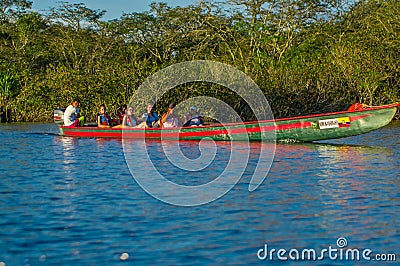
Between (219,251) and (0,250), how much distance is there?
2.54 m

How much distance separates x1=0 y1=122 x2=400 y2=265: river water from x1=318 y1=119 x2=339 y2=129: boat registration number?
12.9 ft

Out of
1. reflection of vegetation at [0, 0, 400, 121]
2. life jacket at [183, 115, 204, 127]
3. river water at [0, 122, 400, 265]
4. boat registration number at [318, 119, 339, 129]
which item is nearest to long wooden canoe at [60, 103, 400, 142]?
boat registration number at [318, 119, 339, 129]

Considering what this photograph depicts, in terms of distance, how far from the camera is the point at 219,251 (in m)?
8.63

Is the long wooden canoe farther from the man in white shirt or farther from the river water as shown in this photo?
the river water

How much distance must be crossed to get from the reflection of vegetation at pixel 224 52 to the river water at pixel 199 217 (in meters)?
15.9

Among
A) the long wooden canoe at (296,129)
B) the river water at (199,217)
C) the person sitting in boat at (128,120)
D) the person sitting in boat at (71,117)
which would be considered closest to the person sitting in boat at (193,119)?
the long wooden canoe at (296,129)

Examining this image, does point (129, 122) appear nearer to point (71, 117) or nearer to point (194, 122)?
point (194, 122)

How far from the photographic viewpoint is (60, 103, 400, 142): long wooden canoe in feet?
68.0

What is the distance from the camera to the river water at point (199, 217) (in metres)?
8.59

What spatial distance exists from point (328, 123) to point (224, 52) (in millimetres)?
21258

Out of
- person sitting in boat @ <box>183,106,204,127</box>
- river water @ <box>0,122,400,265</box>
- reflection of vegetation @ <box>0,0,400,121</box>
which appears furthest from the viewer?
reflection of vegetation @ <box>0,0,400,121</box>

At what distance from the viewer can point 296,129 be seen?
21.7m

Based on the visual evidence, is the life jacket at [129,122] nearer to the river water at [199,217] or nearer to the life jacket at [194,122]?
the life jacket at [194,122]

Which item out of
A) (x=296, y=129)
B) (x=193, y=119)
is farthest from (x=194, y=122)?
(x=296, y=129)
